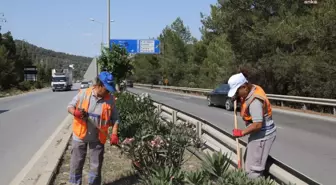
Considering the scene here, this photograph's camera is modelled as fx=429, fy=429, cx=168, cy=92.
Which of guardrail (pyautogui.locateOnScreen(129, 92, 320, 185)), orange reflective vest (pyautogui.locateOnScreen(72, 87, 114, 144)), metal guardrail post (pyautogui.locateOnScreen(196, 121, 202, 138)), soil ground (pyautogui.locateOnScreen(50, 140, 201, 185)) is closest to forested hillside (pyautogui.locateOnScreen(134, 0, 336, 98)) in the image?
guardrail (pyautogui.locateOnScreen(129, 92, 320, 185))

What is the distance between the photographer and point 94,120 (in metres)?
5.37

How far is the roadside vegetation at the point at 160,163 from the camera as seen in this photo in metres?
3.89

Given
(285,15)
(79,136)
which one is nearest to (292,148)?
(79,136)

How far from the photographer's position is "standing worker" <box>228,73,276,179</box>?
14.9 ft

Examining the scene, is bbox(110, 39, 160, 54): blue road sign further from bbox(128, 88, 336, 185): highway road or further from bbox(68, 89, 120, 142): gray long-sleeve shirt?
bbox(68, 89, 120, 142): gray long-sleeve shirt

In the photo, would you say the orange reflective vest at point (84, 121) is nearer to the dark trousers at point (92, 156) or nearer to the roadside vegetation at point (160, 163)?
the dark trousers at point (92, 156)

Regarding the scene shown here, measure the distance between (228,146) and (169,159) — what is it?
39.8 inches

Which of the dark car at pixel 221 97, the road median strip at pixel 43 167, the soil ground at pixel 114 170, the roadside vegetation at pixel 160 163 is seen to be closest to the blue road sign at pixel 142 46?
the dark car at pixel 221 97

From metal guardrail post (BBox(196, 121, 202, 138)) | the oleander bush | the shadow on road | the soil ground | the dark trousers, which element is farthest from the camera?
metal guardrail post (BBox(196, 121, 202, 138))

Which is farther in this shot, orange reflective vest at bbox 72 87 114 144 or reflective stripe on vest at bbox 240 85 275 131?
orange reflective vest at bbox 72 87 114 144

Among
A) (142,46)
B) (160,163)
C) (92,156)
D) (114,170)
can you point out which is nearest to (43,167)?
(114,170)

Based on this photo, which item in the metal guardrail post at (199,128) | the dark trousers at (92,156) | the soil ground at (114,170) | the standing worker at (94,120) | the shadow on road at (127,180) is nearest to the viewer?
the standing worker at (94,120)

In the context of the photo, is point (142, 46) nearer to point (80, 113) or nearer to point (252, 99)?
point (80, 113)

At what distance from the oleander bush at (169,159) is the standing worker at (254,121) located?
0.40 m
